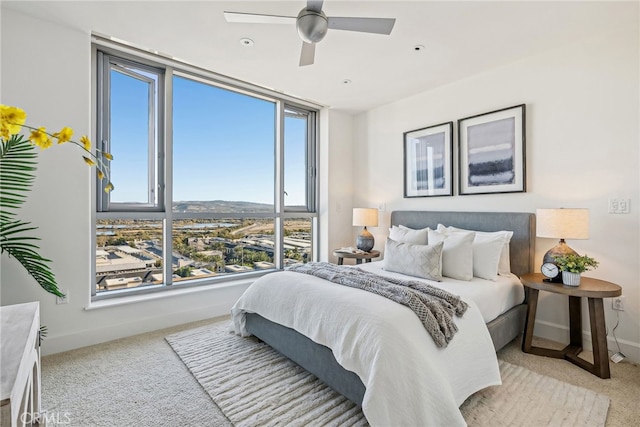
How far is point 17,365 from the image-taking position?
0.91m

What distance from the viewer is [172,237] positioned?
3.34 meters

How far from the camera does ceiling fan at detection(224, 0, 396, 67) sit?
1.91 meters

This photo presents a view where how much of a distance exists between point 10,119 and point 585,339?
3.88 meters

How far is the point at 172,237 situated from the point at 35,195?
3.98ft

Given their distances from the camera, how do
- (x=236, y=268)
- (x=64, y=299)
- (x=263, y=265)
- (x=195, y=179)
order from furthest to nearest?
(x=263, y=265), (x=236, y=268), (x=195, y=179), (x=64, y=299)

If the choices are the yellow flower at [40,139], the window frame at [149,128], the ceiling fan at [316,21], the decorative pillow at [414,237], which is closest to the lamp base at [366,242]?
the decorative pillow at [414,237]

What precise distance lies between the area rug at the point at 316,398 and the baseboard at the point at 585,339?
2.65ft

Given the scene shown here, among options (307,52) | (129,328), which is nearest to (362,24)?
(307,52)

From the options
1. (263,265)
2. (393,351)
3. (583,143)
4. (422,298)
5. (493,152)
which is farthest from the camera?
(263,265)

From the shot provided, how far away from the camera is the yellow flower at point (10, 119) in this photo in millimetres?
979

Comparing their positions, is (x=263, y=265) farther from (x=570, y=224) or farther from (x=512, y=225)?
(x=570, y=224)

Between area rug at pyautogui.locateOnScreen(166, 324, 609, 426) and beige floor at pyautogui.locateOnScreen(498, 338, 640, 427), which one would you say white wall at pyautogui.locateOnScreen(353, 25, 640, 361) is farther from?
area rug at pyautogui.locateOnScreen(166, 324, 609, 426)

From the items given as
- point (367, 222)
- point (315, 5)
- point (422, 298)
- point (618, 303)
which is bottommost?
point (618, 303)

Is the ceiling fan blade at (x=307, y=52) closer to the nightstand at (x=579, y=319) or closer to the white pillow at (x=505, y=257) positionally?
the white pillow at (x=505, y=257)
